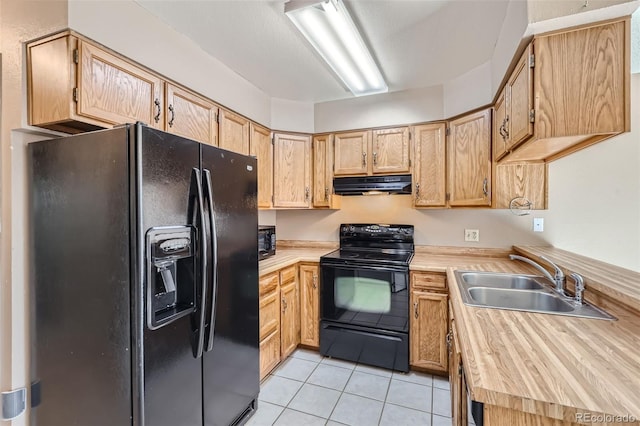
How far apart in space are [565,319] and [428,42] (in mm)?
1737

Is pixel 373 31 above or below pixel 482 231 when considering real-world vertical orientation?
above

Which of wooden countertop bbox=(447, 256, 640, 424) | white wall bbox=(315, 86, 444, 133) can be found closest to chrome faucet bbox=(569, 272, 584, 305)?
wooden countertop bbox=(447, 256, 640, 424)

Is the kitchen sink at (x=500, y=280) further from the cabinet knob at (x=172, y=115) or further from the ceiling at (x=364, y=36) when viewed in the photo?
the cabinet knob at (x=172, y=115)

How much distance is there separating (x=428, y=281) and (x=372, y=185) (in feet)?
3.21

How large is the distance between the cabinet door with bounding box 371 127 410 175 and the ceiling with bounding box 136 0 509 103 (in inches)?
17.1

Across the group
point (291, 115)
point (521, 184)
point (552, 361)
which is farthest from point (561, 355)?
point (291, 115)

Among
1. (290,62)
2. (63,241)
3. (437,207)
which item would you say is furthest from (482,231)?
(63,241)

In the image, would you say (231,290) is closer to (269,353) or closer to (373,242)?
(269,353)

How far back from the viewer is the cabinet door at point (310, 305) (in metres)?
2.62

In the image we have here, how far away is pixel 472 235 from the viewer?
A: 2.69 metres

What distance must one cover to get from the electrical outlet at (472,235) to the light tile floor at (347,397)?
1225mm

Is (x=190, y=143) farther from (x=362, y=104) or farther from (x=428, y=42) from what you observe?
(x=362, y=104)

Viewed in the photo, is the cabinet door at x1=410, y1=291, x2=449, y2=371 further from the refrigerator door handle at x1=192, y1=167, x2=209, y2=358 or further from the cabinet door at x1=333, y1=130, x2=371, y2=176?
the refrigerator door handle at x1=192, y1=167, x2=209, y2=358

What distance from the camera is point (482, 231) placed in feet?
8.70
